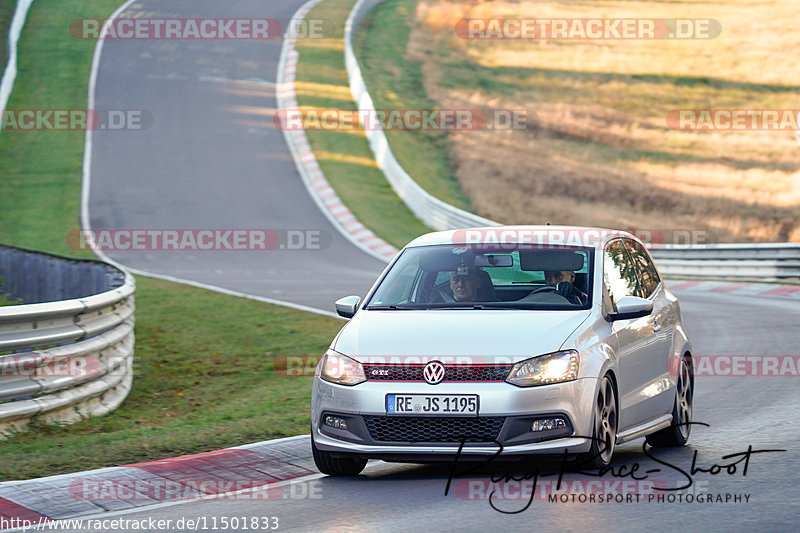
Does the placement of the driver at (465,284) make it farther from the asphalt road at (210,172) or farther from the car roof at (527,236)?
the asphalt road at (210,172)

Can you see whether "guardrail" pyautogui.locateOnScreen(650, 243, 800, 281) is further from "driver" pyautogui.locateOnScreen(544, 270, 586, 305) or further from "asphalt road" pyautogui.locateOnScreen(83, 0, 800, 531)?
"driver" pyautogui.locateOnScreen(544, 270, 586, 305)

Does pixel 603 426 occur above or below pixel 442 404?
below

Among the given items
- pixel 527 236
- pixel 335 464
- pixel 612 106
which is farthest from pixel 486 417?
pixel 612 106

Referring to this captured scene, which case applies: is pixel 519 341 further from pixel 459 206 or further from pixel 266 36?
pixel 266 36

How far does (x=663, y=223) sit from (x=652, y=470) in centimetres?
2652

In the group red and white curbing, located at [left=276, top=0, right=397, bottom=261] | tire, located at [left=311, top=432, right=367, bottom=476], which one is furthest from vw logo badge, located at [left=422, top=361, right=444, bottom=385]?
red and white curbing, located at [left=276, top=0, right=397, bottom=261]

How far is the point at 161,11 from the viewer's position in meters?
52.1

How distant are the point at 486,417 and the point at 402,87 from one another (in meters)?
38.4

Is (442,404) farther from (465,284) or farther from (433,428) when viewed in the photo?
(465,284)

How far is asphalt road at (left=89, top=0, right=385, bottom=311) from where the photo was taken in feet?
82.4

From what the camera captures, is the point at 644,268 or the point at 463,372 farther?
the point at 644,268

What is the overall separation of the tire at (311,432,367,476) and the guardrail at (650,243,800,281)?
62.8 ft

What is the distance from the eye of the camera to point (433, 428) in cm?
744

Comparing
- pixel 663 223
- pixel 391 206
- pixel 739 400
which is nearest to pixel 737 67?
pixel 663 223
